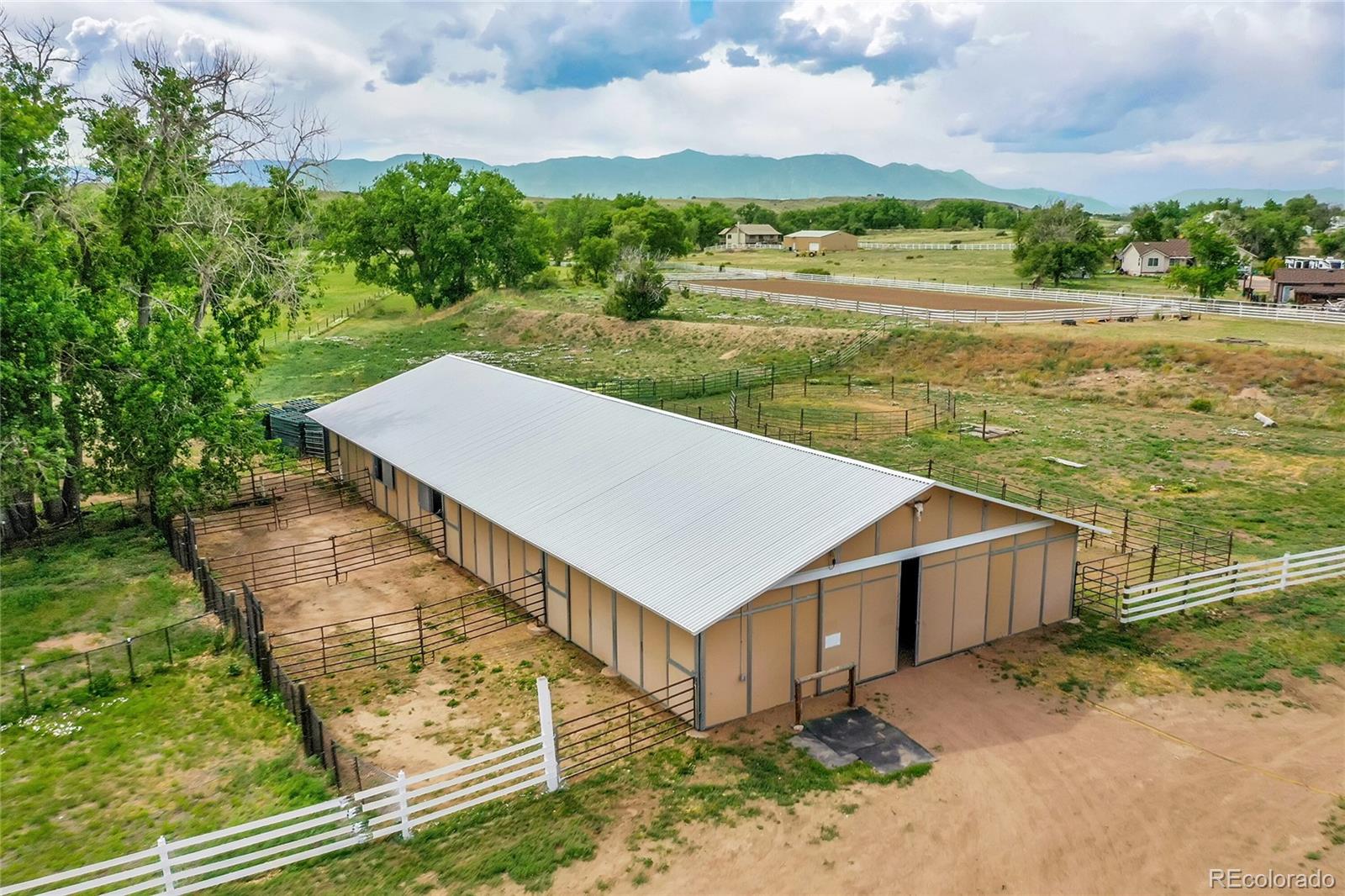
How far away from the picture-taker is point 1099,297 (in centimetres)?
6009

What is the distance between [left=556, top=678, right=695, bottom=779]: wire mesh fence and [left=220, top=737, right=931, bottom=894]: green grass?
320 millimetres

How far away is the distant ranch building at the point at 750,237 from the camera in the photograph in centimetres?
13588

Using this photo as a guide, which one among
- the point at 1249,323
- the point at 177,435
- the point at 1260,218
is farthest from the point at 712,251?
the point at 177,435

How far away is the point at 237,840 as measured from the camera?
12016mm

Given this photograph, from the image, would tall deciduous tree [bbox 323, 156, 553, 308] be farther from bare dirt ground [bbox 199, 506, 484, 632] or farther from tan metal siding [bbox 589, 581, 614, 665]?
tan metal siding [bbox 589, 581, 614, 665]

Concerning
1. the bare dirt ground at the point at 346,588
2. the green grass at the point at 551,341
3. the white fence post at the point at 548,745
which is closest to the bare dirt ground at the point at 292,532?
the bare dirt ground at the point at 346,588

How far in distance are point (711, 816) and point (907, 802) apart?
2858 millimetres

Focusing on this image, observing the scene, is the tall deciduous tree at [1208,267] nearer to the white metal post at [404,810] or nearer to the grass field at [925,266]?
the grass field at [925,266]

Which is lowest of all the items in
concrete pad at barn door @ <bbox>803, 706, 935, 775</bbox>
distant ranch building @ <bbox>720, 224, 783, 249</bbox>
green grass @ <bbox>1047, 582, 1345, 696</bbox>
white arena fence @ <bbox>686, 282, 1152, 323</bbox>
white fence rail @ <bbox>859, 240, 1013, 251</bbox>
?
concrete pad at barn door @ <bbox>803, 706, 935, 775</bbox>

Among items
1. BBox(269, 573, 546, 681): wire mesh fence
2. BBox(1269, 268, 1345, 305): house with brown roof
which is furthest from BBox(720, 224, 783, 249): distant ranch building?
BBox(269, 573, 546, 681): wire mesh fence

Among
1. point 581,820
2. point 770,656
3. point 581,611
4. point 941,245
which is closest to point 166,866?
point 581,820

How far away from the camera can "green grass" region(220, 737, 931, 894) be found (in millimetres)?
11484

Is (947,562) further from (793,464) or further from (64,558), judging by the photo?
(64,558)

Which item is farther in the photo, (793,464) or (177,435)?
(177,435)
